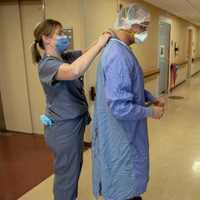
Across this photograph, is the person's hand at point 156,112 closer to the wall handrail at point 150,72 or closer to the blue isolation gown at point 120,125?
the blue isolation gown at point 120,125

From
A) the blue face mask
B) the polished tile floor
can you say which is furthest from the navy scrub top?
the polished tile floor

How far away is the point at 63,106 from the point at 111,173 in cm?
54

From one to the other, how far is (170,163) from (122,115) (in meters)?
1.85

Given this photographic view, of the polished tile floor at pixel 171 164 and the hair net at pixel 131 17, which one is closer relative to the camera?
the hair net at pixel 131 17

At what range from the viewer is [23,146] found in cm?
357

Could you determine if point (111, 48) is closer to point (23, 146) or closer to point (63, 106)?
point (63, 106)

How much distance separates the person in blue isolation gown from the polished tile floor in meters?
0.91

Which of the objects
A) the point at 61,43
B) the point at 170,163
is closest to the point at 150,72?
the point at 170,163

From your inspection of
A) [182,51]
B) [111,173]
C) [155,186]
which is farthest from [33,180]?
[182,51]

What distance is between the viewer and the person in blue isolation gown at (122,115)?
1.35m

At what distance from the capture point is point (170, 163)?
9.59 feet

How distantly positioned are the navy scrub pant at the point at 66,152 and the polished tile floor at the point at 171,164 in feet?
1.90

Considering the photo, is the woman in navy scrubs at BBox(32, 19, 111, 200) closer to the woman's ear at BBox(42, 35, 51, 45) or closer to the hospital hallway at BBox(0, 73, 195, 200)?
the woman's ear at BBox(42, 35, 51, 45)

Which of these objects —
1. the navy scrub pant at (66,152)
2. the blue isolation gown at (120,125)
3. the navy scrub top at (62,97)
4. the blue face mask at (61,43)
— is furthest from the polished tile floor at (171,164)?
the blue face mask at (61,43)
